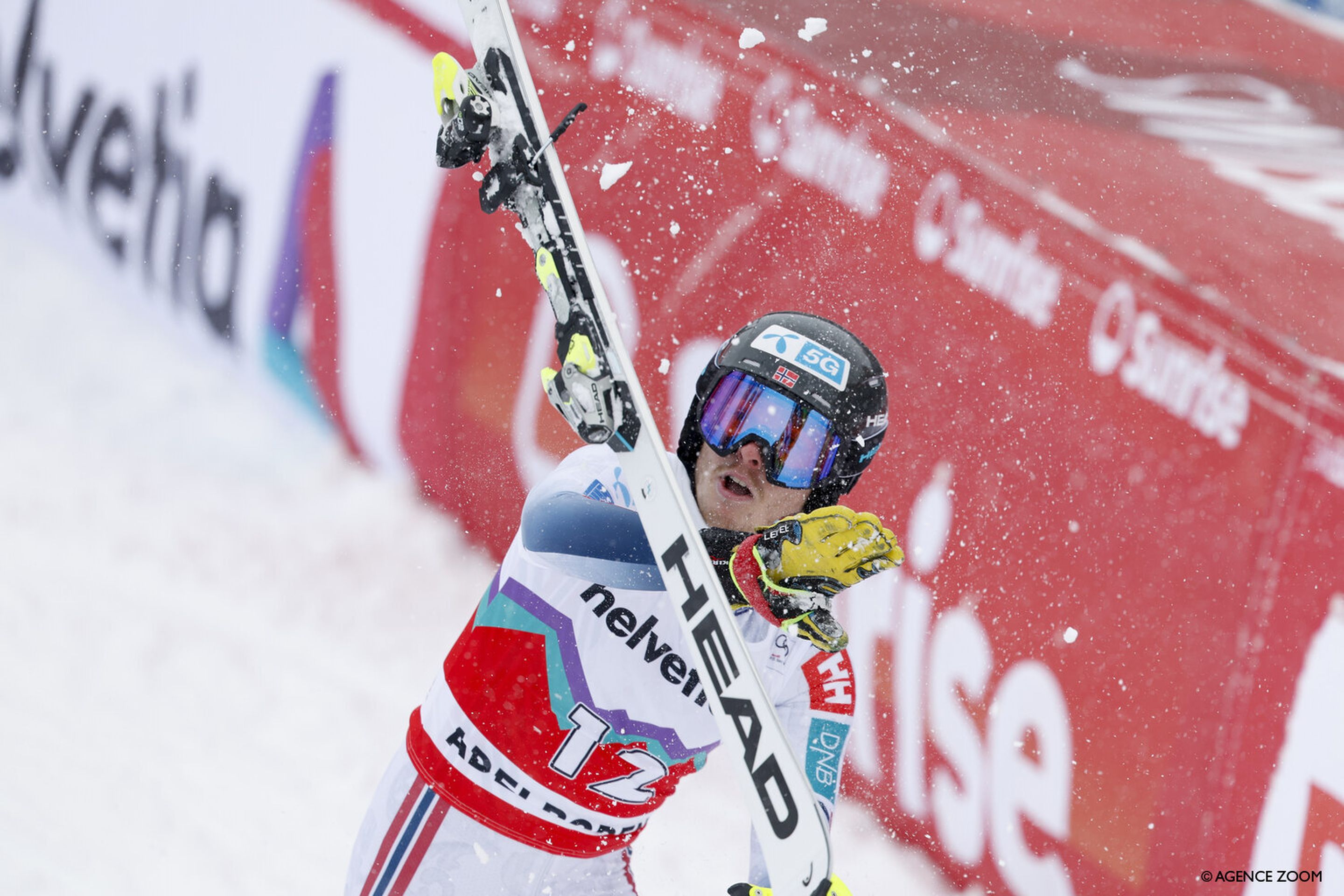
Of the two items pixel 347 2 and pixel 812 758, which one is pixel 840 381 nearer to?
pixel 812 758

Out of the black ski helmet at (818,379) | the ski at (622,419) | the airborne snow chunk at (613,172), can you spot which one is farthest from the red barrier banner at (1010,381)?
the ski at (622,419)

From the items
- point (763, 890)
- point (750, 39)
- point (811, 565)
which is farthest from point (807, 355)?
point (750, 39)

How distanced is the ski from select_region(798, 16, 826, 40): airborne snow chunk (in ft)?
6.83

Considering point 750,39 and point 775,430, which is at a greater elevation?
point 750,39

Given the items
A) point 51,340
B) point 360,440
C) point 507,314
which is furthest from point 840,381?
point 51,340

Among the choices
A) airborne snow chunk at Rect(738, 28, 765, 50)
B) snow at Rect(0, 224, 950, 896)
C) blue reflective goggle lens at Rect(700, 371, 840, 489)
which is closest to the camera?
blue reflective goggle lens at Rect(700, 371, 840, 489)

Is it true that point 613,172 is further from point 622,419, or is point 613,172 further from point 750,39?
point 622,419

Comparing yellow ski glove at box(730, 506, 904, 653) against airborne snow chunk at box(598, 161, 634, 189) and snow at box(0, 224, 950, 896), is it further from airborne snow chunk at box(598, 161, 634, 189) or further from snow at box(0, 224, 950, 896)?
airborne snow chunk at box(598, 161, 634, 189)

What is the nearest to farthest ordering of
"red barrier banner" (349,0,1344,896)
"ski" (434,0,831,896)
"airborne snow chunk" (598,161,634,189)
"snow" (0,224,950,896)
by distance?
"ski" (434,0,831,896) → "red barrier banner" (349,0,1344,896) → "snow" (0,224,950,896) → "airborne snow chunk" (598,161,634,189)

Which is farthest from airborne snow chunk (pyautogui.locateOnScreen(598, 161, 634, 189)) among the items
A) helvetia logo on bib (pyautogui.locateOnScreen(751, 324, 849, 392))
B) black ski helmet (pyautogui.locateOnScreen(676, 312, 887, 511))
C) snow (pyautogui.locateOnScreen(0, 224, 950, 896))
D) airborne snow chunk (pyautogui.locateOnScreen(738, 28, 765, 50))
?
helvetia logo on bib (pyautogui.locateOnScreen(751, 324, 849, 392))

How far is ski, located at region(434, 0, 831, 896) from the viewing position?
220cm

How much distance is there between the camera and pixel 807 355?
239 centimetres

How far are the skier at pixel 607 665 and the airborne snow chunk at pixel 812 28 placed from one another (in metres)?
2.21

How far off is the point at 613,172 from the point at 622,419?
255 centimetres
